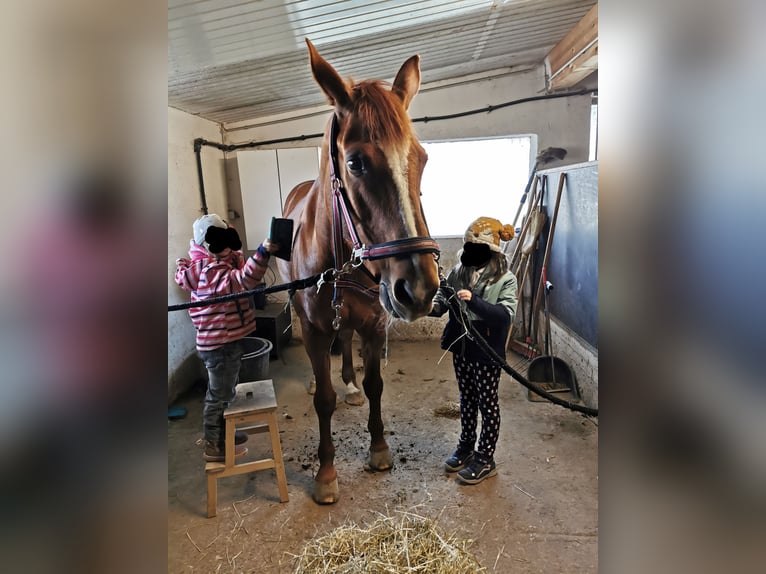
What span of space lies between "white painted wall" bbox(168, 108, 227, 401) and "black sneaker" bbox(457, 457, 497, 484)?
86.6 inches

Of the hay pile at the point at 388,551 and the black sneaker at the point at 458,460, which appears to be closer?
the hay pile at the point at 388,551

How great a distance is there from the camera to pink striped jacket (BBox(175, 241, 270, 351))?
194 cm

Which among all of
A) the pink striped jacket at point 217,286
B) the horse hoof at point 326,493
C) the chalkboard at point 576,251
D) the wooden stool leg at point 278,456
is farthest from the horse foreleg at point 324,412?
the chalkboard at point 576,251

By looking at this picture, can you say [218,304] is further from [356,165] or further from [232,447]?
[356,165]

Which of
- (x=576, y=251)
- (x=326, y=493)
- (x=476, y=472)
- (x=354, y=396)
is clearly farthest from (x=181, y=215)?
(x=576, y=251)

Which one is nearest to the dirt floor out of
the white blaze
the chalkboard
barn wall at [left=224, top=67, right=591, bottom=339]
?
the chalkboard

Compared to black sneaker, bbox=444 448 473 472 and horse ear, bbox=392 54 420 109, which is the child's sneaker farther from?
horse ear, bbox=392 54 420 109

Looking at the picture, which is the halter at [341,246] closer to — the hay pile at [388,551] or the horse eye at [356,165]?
the horse eye at [356,165]

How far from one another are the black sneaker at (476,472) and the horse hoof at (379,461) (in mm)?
382

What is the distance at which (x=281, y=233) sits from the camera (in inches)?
78.0

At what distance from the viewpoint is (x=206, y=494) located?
2.13 metres

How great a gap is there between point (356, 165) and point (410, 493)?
1616 mm

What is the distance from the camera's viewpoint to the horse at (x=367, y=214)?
4.40 feet
